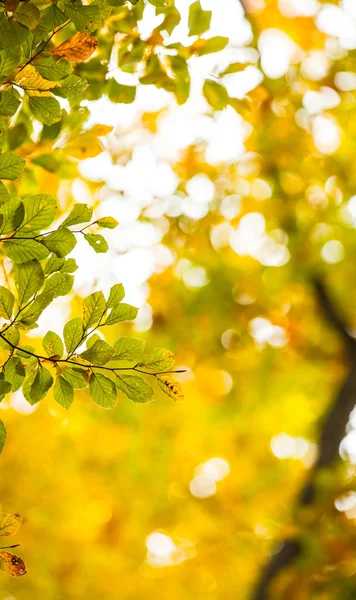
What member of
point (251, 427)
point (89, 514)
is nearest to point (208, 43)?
Answer: point (89, 514)

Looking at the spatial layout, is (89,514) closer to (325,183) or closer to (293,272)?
(293,272)

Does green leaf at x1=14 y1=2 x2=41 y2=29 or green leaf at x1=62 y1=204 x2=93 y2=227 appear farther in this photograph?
green leaf at x1=62 y1=204 x2=93 y2=227

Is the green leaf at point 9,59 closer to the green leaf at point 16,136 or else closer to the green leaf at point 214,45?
the green leaf at point 16,136

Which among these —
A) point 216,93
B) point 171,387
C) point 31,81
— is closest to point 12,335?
point 171,387

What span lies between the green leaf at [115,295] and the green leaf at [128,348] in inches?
2.4

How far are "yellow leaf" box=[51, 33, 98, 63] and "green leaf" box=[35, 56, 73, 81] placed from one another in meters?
0.02

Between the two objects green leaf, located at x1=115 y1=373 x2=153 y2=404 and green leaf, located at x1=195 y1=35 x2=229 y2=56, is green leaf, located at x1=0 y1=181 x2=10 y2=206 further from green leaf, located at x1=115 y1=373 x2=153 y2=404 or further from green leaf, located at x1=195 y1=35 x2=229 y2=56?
green leaf, located at x1=195 y1=35 x2=229 y2=56

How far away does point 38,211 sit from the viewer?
0.77 meters

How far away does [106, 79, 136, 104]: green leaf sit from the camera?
113cm

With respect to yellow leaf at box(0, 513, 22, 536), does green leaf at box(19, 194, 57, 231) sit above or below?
above

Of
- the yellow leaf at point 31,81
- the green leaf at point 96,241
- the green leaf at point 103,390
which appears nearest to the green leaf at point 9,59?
the yellow leaf at point 31,81

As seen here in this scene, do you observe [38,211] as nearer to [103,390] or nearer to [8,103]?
[8,103]

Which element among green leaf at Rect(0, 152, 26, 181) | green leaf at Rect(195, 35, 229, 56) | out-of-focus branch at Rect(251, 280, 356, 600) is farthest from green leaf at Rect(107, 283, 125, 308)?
out-of-focus branch at Rect(251, 280, 356, 600)

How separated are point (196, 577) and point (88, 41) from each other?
5215mm
